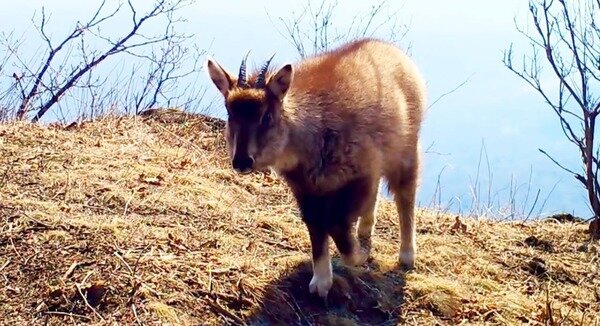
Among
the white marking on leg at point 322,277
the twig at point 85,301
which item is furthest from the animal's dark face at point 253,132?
the twig at point 85,301

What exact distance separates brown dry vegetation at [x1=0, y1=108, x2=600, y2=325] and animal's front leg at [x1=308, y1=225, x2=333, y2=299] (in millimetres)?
81

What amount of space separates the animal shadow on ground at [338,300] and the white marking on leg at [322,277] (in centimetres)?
5

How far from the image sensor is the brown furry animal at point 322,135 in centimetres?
473

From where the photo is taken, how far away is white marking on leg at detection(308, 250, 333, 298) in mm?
4867

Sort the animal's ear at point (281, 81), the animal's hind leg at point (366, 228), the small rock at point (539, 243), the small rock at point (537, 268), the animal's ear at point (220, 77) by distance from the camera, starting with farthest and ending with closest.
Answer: the small rock at point (539, 243) < the small rock at point (537, 268) < the animal's hind leg at point (366, 228) < the animal's ear at point (220, 77) < the animal's ear at point (281, 81)

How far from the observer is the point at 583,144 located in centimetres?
759

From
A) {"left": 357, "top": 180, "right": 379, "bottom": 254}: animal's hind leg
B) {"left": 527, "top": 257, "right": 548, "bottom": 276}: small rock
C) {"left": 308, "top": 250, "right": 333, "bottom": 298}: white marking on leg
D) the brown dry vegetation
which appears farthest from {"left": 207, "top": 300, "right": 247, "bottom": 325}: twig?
{"left": 527, "top": 257, "right": 548, "bottom": 276}: small rock

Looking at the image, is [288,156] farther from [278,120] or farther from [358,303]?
[358,303]

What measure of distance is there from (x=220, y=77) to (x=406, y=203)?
5.38 feet

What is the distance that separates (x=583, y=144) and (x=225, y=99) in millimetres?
3912

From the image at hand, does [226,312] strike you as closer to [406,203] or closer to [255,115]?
[255,115]

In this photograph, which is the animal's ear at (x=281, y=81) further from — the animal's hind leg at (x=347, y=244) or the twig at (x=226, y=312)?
the twig at (x=226, y=312)

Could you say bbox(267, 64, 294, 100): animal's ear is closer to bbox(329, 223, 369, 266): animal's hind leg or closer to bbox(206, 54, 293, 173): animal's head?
bbox(206, 54, 293, 173): animal's head

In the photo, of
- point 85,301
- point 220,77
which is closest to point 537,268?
point 220,77
